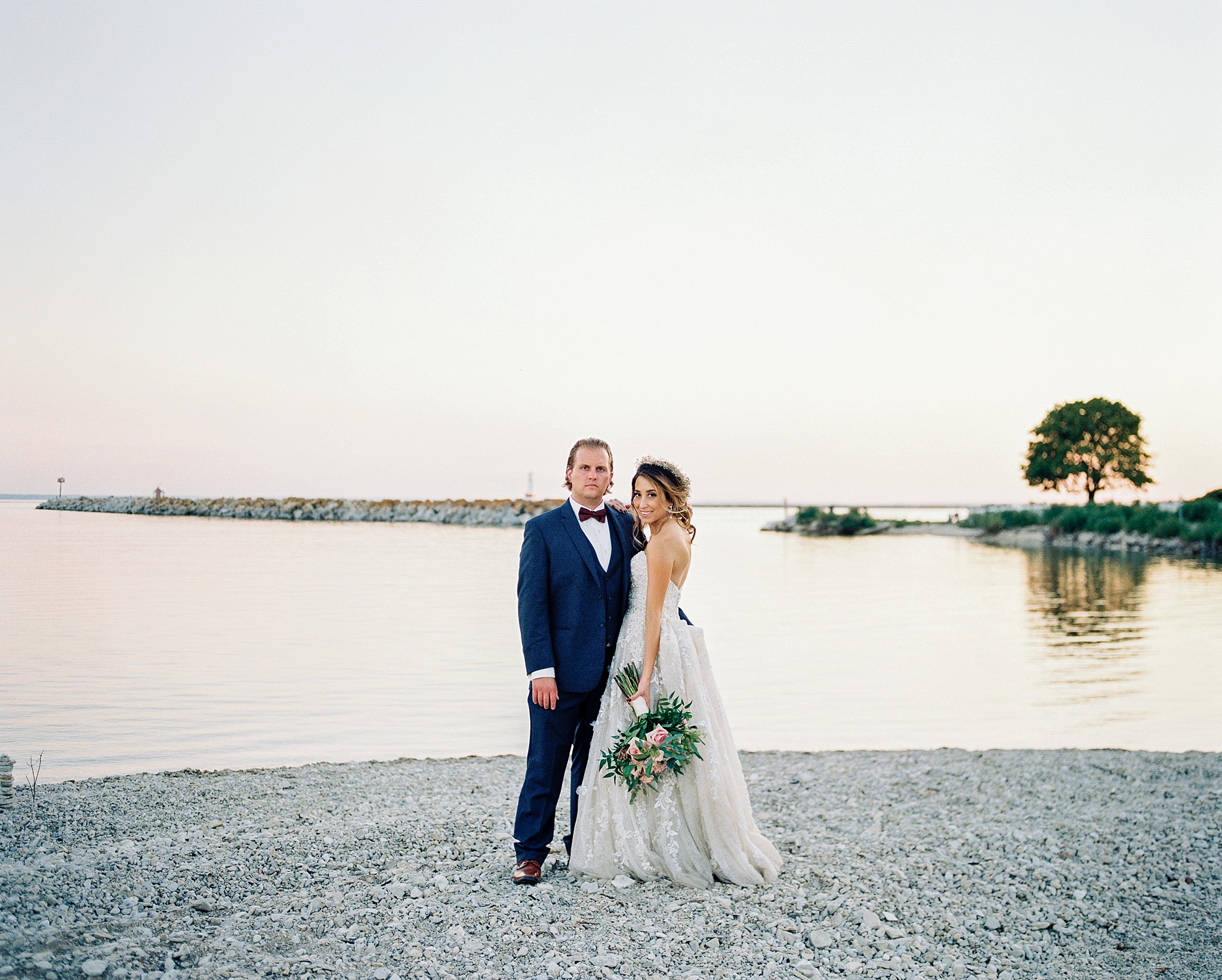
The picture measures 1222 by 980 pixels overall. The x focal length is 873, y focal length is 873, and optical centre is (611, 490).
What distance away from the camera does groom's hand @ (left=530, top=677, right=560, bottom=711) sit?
4117 mm

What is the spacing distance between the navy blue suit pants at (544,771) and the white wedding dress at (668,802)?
0.13 meters

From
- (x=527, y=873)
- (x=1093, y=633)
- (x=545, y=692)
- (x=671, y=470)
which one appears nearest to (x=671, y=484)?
(x=671, y=470)

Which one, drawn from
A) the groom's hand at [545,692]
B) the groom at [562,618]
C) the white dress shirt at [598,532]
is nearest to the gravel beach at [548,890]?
the groom at [562,618]

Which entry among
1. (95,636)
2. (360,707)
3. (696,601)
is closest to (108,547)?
(95,636)

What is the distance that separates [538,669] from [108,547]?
28.3 meters

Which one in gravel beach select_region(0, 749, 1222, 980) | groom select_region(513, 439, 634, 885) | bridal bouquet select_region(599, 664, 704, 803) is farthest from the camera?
groom select_region(513, 439, 634, 885)

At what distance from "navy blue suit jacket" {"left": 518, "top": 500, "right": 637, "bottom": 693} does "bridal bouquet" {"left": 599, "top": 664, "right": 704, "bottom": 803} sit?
0.24 metres

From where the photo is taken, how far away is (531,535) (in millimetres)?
4223

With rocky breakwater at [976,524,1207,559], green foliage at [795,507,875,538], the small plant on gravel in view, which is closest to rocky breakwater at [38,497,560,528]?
green foliage at [795,507,875,538]

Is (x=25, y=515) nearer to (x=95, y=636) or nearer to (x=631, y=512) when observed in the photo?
(x=95, y=636)

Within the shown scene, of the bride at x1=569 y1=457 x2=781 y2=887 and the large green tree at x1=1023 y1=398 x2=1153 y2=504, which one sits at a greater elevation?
the large green tree at x1=1023 y1=398 x2=1153 y2=504

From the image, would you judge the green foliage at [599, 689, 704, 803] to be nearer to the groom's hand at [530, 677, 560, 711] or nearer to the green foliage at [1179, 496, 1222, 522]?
the groom's hand at [530, 677, 560, 711]

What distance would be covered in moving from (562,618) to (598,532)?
449 millimetres

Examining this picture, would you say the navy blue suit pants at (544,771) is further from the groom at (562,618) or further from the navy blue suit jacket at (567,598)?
the navy blue suit jacket at (567,598)
